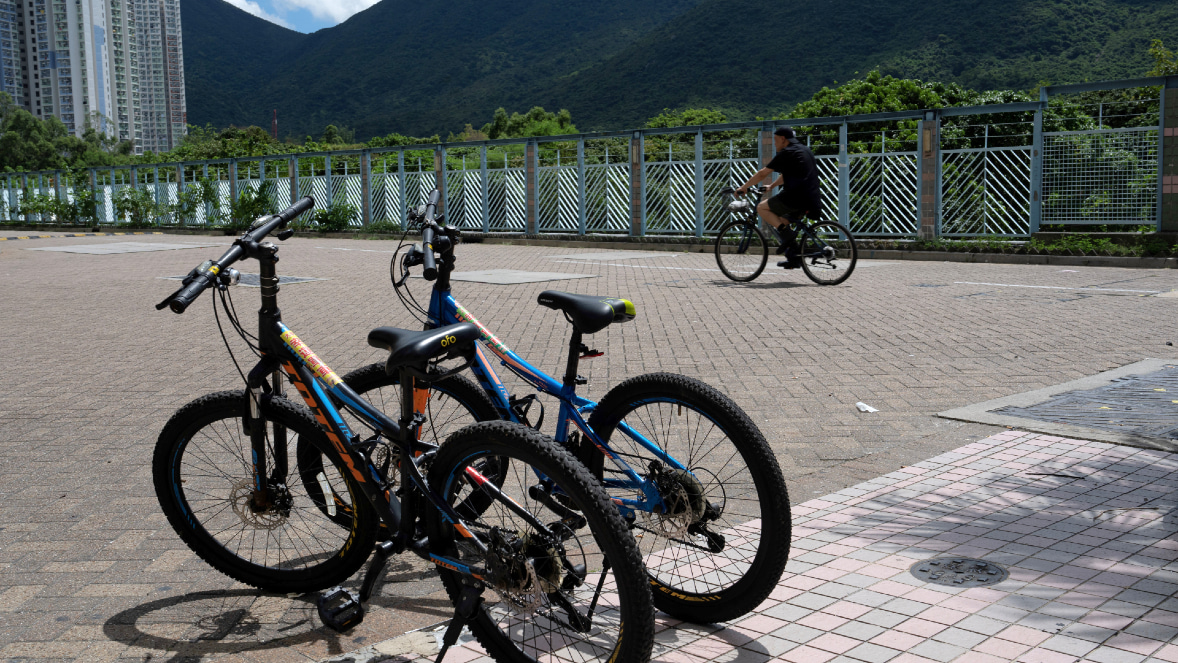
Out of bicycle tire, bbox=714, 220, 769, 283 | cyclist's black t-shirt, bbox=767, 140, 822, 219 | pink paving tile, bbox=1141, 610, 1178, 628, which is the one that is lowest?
pink paving tile, bbox=1141, 610, 1178, 628

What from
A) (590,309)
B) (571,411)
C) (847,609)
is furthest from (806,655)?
(590,309)

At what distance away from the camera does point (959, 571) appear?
3.61m

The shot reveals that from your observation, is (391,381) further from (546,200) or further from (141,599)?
(546,200)

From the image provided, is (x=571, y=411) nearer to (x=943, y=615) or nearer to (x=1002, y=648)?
(x=943, y=615)

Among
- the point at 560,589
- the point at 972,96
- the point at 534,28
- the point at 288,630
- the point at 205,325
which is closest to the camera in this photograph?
the point at 560,589

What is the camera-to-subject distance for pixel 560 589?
2861 mm

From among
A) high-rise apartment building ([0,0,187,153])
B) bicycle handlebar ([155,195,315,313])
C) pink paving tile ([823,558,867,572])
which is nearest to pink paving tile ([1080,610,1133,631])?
pink paving tile ([823,558,867,572])

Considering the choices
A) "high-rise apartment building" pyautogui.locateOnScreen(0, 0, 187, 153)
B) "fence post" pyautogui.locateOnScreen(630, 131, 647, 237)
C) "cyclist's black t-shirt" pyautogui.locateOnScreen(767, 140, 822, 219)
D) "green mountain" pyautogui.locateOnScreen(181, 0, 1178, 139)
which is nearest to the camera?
"cyclist's black t-shirt" pyautogui.locateOnScreen(767, 140, 822, 219)

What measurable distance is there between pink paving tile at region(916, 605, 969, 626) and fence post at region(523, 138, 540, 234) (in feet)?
74.7

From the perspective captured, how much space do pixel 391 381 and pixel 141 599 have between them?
108 cm

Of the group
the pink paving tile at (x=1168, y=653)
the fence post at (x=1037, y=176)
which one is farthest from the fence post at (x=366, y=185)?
the pink paving tile at (x=1168, y=653)

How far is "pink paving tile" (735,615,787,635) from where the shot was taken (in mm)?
3219

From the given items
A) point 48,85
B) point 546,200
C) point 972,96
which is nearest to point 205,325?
point 546,200

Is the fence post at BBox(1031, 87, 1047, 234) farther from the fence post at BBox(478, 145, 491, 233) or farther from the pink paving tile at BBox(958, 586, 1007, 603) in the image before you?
the pink paving tile at BBox(958, 586, 1007, 603)
